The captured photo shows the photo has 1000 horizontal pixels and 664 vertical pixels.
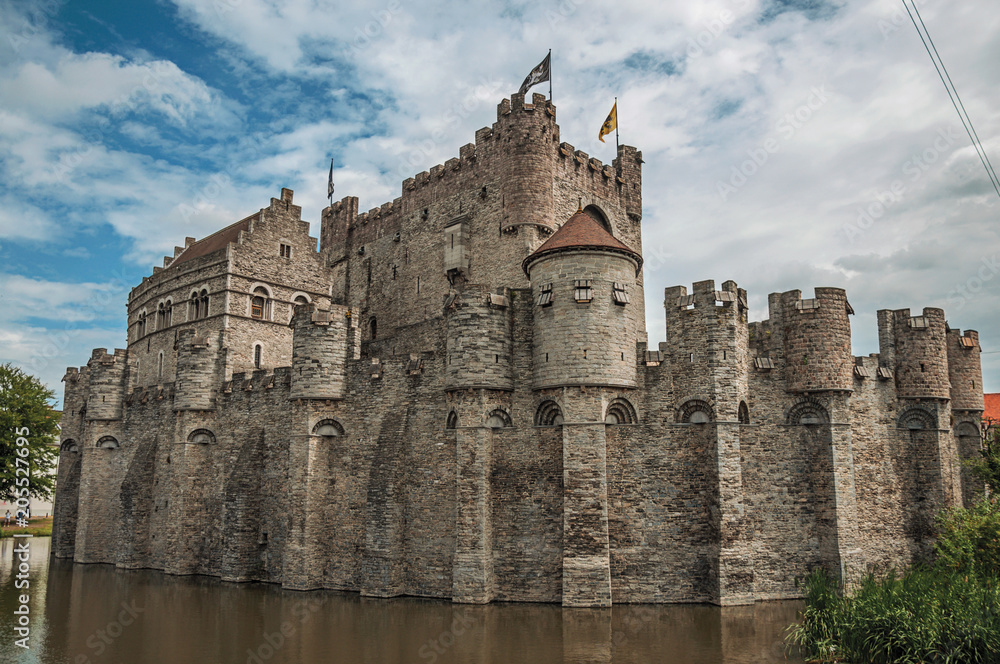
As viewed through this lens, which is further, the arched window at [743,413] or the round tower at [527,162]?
the round tower at [527,162]

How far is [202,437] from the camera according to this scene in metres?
30.3

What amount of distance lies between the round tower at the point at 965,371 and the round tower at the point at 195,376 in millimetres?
29589

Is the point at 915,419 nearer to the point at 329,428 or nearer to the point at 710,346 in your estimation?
the point at 710,346

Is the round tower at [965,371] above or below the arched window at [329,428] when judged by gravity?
above

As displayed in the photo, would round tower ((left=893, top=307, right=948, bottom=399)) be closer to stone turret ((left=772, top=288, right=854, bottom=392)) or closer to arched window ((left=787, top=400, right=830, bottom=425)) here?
stone turret ((left=772, top=288, right=854, bottom=392))

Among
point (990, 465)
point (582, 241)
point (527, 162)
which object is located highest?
point (527, 162)

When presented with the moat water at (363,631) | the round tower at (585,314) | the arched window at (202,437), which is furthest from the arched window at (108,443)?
the round tower at (585,314)

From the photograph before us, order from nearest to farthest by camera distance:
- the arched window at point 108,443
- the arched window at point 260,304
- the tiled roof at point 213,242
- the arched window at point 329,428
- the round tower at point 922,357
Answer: the round tower at point 922,357 < the arched window at point 329,428 < the arched window at point 108,443 < the arched window at point 260,304 < the tiled roof at point 213,242

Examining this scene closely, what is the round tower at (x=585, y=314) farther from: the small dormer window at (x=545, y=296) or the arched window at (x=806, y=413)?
the arched window at (x=806, y=413)

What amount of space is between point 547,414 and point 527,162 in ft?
38.5

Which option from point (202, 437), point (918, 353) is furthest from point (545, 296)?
point (202, 437)

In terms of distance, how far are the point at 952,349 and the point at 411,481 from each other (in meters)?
21.3

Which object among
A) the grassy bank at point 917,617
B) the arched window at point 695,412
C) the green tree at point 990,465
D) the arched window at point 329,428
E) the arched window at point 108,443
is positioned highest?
the arched window at point 695,412

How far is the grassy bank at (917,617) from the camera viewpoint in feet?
46.2
